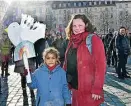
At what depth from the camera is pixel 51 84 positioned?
13.6 feet

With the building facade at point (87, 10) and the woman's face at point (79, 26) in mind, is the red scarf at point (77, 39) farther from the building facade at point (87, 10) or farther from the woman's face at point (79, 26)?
the building facade at point (87, 10)

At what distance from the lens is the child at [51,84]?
13.6ft

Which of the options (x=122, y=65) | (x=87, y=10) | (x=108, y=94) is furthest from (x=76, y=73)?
(x=87, y=10)

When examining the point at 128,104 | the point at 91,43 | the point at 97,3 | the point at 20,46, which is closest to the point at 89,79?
the point at 91,43

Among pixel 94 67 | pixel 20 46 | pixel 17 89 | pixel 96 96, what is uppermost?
pixel 20 46

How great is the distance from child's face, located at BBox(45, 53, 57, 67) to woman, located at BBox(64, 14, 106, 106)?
6.3 inches

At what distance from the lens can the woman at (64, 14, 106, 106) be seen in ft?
12.5

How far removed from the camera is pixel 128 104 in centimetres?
701

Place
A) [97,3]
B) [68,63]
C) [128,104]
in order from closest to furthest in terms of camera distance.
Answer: [68,63], [128,104], [97,3]

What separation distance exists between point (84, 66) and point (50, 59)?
1.68ft

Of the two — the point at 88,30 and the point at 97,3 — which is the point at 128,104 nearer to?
the point at 88,30

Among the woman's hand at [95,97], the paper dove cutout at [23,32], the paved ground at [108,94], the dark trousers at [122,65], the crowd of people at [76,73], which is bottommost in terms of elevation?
the paved ground at [108,94]

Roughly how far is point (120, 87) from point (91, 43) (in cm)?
548

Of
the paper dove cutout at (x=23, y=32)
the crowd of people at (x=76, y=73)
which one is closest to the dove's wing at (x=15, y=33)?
the paper dove cutout at (x=23, y=32)
